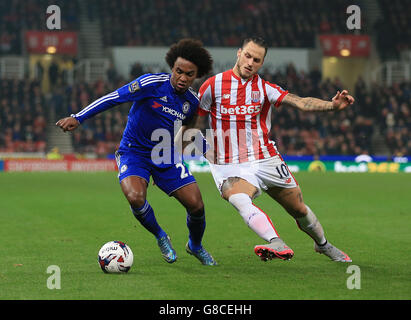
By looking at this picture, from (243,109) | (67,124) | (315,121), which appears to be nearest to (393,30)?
(315,121)

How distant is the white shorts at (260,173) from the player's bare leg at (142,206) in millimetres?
738

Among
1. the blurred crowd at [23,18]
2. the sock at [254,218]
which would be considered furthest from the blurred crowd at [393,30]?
the sock at [254,218]

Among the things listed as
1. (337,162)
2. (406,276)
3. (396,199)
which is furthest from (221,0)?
(406,276)

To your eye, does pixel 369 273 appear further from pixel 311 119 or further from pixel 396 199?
pixel 311 119

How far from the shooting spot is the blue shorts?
7008 mm

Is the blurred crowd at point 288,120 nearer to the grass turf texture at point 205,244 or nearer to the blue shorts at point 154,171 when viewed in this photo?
the grass turf texture at point 205,244

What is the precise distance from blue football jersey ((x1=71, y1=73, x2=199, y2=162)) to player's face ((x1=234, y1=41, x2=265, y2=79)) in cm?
61

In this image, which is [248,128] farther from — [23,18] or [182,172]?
[23,18]

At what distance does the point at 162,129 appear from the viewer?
710 cm

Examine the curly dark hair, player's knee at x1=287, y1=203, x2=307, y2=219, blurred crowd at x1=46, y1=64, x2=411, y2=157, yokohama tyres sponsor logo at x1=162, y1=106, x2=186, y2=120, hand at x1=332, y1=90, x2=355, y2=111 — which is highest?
blurred crowd at x1=46, y1=64, x2=411, y2=157

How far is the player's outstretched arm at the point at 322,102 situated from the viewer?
6.26 m

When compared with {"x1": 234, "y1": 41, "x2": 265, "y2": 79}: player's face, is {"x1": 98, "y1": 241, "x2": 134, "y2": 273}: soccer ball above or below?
below

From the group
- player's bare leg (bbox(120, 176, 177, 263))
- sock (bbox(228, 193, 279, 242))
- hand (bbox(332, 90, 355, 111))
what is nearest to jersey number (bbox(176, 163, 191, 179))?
player's bare leg (bbox(120, 176, 177, 263))

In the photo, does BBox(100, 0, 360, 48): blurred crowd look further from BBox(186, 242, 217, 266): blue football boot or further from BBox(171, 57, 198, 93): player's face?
BBox(186, 242, 217, 266): blue football boot
